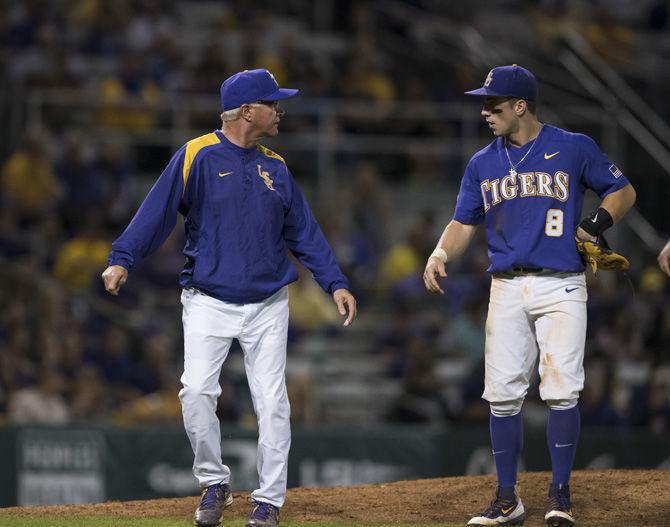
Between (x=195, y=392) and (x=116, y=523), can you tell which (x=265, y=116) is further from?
(x=116, y=523)

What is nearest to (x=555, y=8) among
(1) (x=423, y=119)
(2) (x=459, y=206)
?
(1) (x=423, y=119)

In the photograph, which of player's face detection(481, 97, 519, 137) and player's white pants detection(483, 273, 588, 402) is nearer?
player's white pants detection(483, 273, 588, 402)

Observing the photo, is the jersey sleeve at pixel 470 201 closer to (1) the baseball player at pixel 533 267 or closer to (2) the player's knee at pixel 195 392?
(1) the baseball player at pixel 533 267

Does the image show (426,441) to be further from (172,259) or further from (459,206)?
(459,206)

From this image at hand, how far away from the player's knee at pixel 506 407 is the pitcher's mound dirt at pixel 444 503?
0.58 m

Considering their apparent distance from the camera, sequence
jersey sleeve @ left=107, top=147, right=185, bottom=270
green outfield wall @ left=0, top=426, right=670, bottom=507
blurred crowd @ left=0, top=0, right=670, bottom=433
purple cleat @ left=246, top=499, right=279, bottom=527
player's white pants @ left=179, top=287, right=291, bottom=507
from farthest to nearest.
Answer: blurred crowd @ left=0, top=0, right=670, bottom=433 < green outfield wall @ left=0, top=426, right=670, bottom=507 < jersey sleeve @ left=107, top=147, right=185, bottom=270 < player's white pants @ left=179, top=287, right=291, bottom=507 < purple cleat @ left=246, top=499, right=279, bottom=527

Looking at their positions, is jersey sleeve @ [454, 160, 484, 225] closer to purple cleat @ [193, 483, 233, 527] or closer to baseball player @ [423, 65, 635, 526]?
baseball player @ [423, 65, 635, 526]

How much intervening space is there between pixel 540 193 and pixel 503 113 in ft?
1.51

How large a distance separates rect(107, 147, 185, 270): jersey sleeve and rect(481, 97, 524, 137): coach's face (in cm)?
159

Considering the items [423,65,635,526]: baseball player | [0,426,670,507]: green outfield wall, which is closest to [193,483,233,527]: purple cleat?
[423,65,635,526]: baseball player

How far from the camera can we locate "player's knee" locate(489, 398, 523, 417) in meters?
6.83

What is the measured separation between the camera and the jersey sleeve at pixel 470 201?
7.09 metres

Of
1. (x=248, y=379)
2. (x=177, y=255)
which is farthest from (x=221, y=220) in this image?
(x=177, y=255)

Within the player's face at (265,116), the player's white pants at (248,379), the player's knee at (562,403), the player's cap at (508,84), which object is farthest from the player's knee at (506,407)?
the player's face at (265,116)
